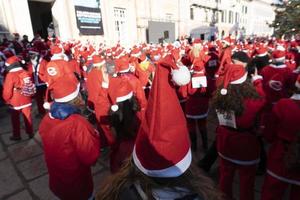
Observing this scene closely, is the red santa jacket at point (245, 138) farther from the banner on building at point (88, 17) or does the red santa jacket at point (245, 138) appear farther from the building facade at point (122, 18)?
the banner on building at point (88, 17)

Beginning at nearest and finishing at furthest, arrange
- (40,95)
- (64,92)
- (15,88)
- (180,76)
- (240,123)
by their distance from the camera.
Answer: (180,76), (64,92), (240,123), (15,88), (40,95)

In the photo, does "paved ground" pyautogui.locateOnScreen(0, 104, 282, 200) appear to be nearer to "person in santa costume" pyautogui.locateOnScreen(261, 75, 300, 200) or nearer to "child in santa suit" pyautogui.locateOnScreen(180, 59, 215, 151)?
"child in santa suit" pyautogui.locateOnScreen(180, 59, 215, 151)

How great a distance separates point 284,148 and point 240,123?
1.62 ft

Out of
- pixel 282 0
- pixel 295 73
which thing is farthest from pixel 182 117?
pixel 282 0

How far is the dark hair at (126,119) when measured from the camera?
119 inches

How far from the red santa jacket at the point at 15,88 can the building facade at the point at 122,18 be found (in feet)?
43.0

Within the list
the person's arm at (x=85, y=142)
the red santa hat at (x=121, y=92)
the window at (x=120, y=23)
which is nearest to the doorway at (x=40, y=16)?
the window at (x=120, y=23)

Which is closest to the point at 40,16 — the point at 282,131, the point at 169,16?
the point at 169,16

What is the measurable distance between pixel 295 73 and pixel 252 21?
7118 cm

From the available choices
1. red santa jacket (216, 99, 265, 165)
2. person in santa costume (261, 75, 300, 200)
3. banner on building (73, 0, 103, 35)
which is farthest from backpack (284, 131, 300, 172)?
banner on building (73, 0, 103, 35)

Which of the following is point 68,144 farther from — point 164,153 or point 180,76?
point 180,76

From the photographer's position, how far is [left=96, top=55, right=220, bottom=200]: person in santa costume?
125cm

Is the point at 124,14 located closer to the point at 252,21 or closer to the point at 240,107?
the point at 240,107

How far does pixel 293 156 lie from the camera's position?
84.8 inches
